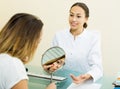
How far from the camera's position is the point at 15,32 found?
127 centimetres

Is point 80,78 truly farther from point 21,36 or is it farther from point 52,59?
point 21,36

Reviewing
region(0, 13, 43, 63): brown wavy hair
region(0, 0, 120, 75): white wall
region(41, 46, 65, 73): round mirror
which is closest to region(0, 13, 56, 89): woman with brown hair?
region(0, 13, 43, 63): brown wavy hair

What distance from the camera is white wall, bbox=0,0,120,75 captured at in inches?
126

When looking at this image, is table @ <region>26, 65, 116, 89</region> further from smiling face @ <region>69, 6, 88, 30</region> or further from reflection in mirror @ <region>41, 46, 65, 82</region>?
smiling face @ <region>69, 6, 88, 30</region>

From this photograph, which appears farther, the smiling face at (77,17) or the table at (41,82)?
the smiling face at (77,17)

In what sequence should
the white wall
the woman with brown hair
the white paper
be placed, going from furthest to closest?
the white wall, the white paper, the woman with brown hair

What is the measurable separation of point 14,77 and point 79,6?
4.63 ft

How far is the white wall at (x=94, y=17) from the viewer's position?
320 centimetres

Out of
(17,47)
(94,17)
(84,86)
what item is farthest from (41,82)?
(94,17)

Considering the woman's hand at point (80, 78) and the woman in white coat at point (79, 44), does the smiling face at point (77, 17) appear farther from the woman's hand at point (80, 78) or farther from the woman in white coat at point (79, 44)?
the woman's hand at point (80, 78)

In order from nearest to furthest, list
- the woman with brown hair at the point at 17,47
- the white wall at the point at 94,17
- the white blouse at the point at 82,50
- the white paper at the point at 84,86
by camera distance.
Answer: the woman with brown hair at the point at 17,47, the white paper at the point at 84,86, the white blouse at the point at 82,50, the white wall at the point at 94,17

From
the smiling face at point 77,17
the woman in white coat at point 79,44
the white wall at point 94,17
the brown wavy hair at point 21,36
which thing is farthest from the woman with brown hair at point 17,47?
the white wall at point 94,17

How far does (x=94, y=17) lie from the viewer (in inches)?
128

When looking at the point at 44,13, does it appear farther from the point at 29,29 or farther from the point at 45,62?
the point at 29,29
